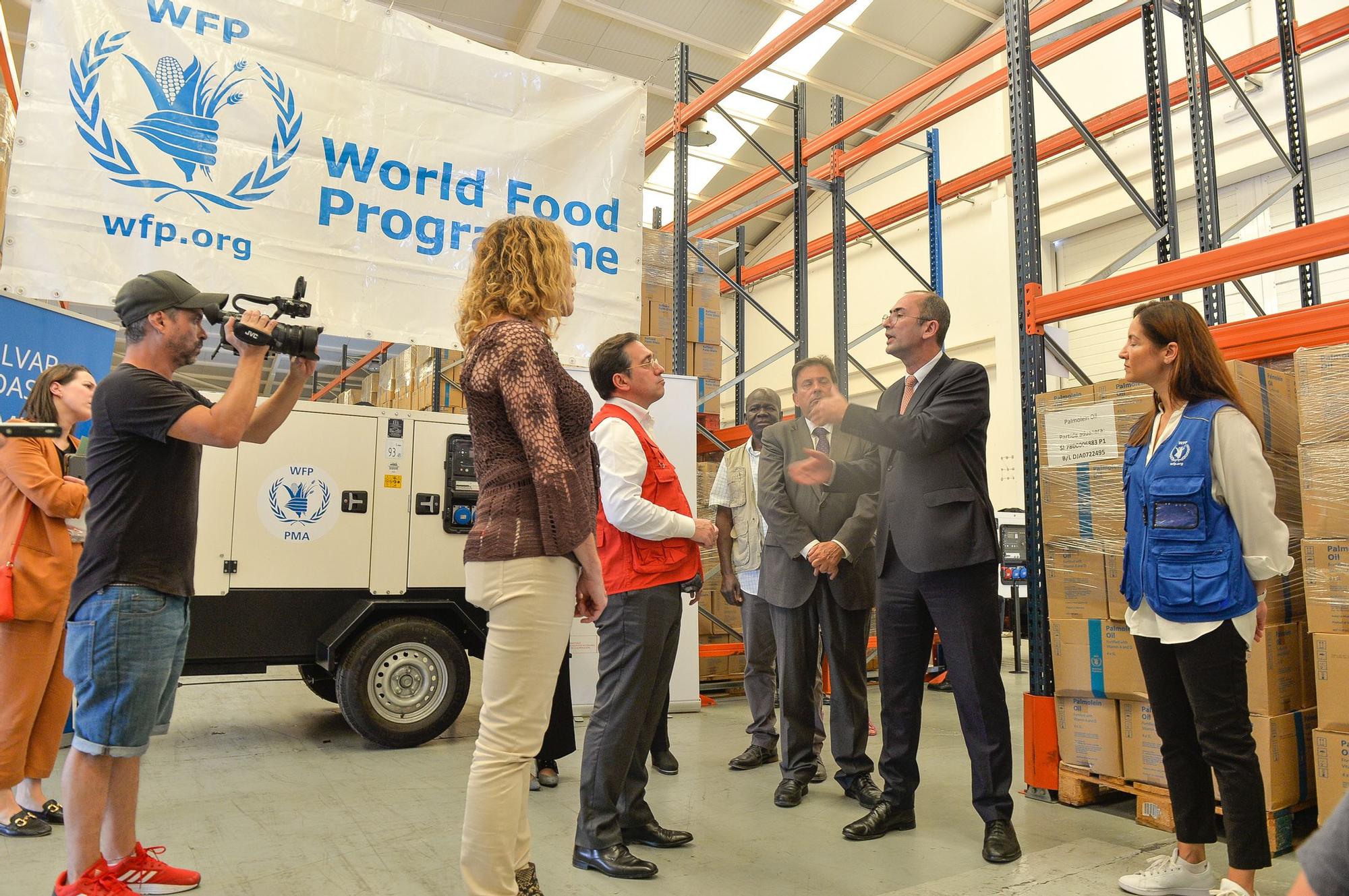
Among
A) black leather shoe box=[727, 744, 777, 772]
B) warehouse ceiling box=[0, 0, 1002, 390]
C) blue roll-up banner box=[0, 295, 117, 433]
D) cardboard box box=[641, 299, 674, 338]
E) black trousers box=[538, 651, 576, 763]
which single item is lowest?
black leather shoe box=[727, 744, 777, 772]

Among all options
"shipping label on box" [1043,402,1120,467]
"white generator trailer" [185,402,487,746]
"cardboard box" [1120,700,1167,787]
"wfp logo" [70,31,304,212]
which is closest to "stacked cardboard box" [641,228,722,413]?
"white generator trailer" [185,402,487,746]

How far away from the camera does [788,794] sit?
11.1 feet

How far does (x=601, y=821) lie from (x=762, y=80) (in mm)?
11278

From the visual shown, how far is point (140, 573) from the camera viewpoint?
2.09m

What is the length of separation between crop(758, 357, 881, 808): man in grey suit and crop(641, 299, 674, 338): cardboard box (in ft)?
10.8

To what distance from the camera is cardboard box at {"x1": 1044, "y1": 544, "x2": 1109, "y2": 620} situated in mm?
3299

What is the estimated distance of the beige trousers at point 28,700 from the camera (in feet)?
9.11

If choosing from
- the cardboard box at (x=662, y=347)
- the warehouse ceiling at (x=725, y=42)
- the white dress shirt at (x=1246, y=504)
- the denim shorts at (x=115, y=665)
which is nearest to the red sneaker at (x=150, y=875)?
the denim shorts at (x=115, y=665)

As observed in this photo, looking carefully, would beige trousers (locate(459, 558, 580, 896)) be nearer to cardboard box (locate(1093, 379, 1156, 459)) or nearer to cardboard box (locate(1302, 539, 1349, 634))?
cardboard box (locate(1093, 379, 1156, 459))

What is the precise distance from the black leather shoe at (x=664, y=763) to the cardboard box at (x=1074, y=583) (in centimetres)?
172

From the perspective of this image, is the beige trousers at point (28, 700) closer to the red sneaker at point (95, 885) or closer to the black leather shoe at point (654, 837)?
the red sneaker at point (95, 885)

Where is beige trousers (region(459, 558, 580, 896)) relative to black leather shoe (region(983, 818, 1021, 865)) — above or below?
above

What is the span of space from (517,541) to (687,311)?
5.51m

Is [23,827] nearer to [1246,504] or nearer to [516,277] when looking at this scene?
[516,277]
